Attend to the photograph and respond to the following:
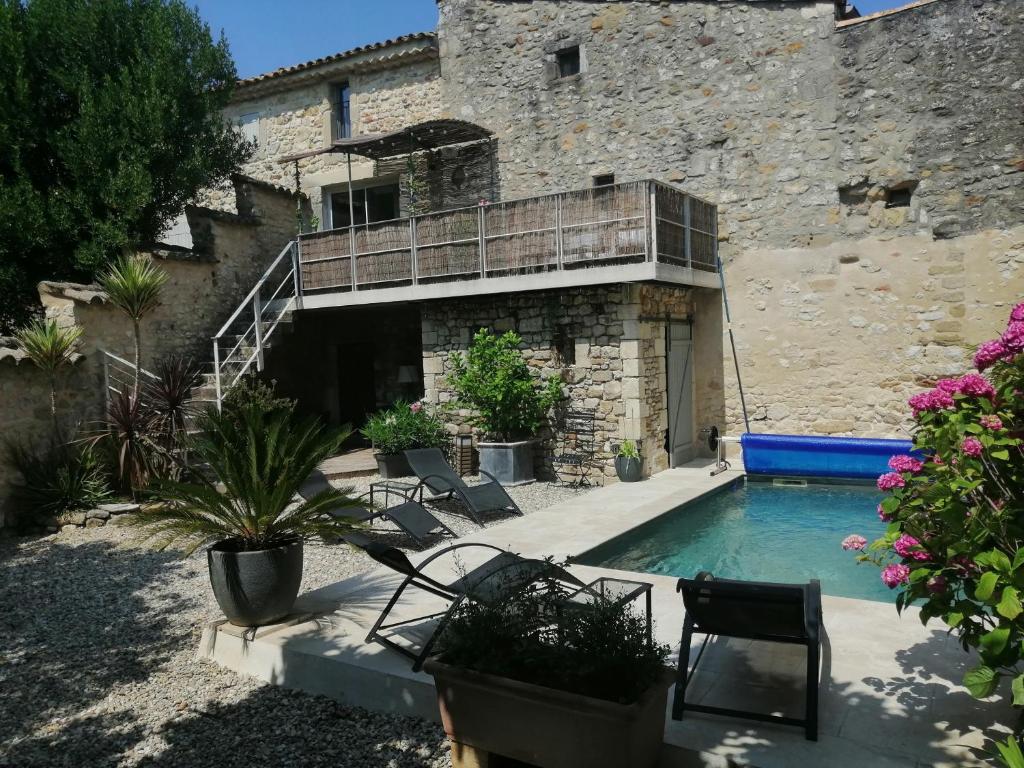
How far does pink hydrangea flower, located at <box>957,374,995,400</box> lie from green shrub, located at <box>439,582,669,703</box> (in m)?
1.70

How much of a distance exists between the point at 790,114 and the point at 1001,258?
143 inches

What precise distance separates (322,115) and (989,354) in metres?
14.9

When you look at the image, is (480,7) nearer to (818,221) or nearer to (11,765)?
(818,221)

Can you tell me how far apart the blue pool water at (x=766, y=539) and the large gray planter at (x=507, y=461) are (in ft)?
8.96

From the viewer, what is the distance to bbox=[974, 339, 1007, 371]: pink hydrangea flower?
3.25m

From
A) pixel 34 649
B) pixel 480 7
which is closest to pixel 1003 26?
pixel 480 7

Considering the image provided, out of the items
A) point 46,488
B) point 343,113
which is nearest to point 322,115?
point 343,113

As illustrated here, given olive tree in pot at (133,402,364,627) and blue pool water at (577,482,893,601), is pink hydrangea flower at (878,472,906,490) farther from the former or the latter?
olive tree in pot at (133,402,364,627)

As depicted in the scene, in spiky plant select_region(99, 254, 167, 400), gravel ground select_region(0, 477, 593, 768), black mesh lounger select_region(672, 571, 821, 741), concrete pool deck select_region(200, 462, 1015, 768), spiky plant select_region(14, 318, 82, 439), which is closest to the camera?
concrete pool deck select_region(200, 462, 1015, 768)

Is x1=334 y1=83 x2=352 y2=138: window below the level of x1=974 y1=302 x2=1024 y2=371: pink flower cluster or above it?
above

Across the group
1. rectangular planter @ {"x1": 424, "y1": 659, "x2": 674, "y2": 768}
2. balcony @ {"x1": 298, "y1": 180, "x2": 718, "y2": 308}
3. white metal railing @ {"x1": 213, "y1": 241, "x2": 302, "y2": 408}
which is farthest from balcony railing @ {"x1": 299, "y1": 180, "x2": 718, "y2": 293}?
rectangular planter @ {"x1": 424, "y1": 659, "x2": 674, "y2": 768}

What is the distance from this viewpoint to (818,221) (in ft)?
37.9

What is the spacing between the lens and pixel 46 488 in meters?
8.89

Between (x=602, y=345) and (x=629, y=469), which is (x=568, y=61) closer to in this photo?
(x=602, y=345)
